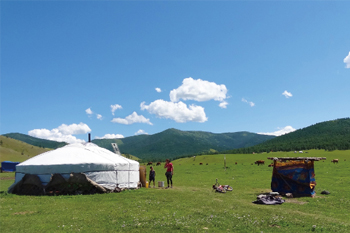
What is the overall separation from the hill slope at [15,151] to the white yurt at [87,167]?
107 meters

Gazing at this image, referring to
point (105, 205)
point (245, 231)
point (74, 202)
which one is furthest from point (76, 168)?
point (245, 231)

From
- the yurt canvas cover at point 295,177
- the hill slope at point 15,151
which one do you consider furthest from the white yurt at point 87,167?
the hill slope at point 15,151

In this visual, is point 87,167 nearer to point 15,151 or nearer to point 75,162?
point 75,162

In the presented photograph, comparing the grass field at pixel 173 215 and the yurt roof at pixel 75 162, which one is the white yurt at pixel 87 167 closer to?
the yurt roof at pixel 75 162

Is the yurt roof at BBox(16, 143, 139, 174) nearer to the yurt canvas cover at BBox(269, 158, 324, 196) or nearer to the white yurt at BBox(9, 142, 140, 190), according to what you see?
the white yurt at BBox(9, 142, 140, 190)

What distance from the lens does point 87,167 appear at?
60.5 ft

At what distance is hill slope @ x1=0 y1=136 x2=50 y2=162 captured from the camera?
11110 centimetres

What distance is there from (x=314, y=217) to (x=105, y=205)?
32.9 feet

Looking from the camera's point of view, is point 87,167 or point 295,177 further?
point 87,167

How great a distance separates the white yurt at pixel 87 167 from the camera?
60.0 ft

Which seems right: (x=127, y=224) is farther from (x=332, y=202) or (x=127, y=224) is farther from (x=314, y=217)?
(x=332, y=202)

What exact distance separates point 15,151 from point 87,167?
5178 inches

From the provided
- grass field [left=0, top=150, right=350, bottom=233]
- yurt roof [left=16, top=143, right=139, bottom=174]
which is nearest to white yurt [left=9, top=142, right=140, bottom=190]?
yurt roof [left=16, top=143, right=139, bottom=174]

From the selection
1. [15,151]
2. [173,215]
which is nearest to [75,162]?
[173,215]
